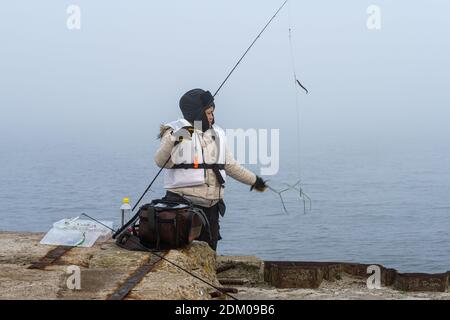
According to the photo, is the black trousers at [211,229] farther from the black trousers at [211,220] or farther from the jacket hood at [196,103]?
the jacket hood at [196,103]

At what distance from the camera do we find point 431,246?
4319 cm

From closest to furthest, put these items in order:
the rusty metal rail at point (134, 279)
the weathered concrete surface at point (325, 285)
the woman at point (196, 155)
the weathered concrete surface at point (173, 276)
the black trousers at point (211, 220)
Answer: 1. the rusty metal rail at point (134, 279)
2. the weathered concrete surface at point (173, 276)
3. the woman at point (196, 155)
4. the black trousers at point (211, 220)
5. the weathered concrete surface at point (325, 285)

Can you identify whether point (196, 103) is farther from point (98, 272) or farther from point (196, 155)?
point (98, 272)

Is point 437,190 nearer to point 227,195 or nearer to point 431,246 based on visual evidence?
point 227,195

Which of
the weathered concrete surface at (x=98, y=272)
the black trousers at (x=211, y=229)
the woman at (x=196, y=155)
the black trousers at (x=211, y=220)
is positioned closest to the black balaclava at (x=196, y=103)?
the woman at (x=196, y=155)

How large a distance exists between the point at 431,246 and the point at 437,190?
2750 centimetres

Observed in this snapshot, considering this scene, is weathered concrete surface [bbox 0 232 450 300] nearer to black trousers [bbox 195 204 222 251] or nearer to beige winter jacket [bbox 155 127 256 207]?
black trousers [bbox 195 204 222 251]

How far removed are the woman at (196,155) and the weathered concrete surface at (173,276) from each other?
1.74 feet

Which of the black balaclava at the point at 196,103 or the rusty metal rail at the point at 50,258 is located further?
the black balaclava at the point at 196,103

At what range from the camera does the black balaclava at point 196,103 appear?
8766 millimetres

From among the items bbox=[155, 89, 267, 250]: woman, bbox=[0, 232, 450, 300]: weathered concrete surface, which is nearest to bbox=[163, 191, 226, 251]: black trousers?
bbox=[155, 89, 267, 250]: woman

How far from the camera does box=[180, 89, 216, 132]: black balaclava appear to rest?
8.77 metres

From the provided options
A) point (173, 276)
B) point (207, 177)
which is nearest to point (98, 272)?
point (173, 276)
